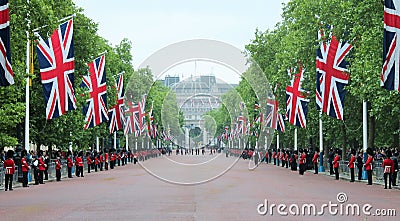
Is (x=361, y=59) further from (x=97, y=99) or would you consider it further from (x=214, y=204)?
(x=97, y=99)

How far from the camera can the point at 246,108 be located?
9238cm

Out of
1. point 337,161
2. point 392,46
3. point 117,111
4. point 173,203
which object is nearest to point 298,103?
point 337,161

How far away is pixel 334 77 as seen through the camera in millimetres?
38688

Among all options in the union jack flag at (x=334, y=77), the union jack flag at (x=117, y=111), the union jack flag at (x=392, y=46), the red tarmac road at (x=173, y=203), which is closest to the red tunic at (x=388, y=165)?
the red tarmac road at (x=173, y=203)

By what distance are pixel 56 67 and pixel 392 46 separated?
1768 cm

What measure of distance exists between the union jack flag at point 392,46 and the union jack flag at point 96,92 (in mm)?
26802

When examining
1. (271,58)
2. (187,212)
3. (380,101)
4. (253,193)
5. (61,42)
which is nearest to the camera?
(187,212)

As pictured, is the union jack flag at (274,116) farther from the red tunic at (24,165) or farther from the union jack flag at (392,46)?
the union jack flag at (392,46)

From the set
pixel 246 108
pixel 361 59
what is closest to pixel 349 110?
pixel 361 59

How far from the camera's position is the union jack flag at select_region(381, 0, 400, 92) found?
2531 cm

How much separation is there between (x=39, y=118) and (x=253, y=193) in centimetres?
2459
